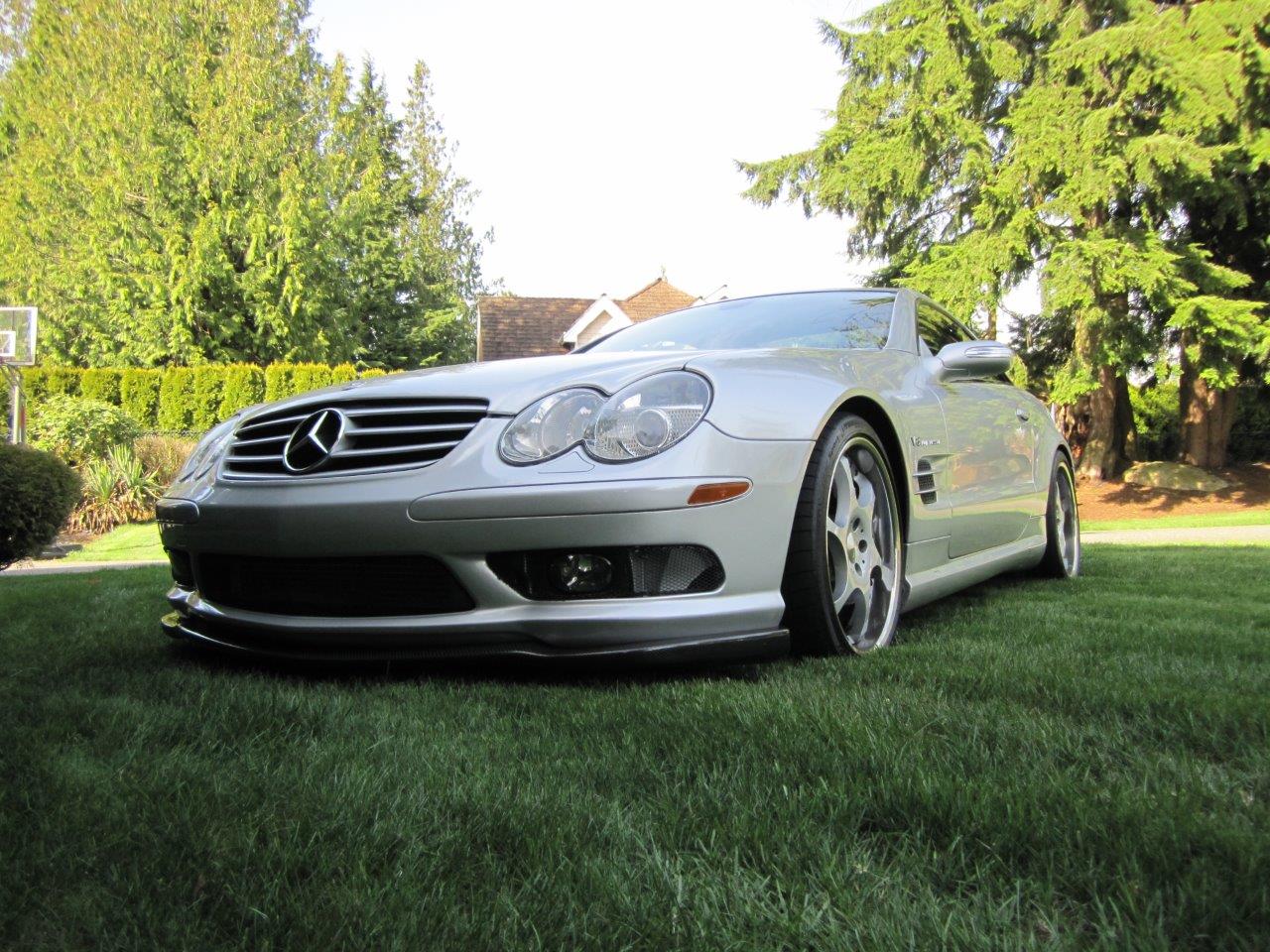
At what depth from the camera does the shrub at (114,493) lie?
35.6 ft

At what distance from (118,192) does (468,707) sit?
2211 centimetres

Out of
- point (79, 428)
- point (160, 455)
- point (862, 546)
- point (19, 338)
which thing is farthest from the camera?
point (160, 455)

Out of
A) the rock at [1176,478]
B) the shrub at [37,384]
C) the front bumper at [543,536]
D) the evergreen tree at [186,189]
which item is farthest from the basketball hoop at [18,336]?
the rock at [1176,478]

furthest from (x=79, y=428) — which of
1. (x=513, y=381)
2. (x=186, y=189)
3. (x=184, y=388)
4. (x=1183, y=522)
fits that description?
(x=1183, y=522)

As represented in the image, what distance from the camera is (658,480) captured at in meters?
2.33

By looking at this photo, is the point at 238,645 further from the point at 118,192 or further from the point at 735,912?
the point at 118,192

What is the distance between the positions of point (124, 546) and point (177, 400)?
8215 mm

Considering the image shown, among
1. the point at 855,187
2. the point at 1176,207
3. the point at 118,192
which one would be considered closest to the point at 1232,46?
the point at 1176,207

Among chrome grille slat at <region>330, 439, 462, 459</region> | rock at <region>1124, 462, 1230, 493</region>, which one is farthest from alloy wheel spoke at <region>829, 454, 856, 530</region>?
rock at <region>1124, 462, 1230, 493</region>

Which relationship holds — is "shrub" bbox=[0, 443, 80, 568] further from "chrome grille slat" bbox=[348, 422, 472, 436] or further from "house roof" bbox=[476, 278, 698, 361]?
"house roof" bbox=[476, 278, 698, 361]

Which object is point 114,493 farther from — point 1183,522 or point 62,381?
point 1183,522

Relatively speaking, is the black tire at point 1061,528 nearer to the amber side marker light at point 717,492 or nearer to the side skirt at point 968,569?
the side skirt at point 968,569

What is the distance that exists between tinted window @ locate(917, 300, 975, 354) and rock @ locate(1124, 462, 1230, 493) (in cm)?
1387

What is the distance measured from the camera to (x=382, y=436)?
2.56 meters
